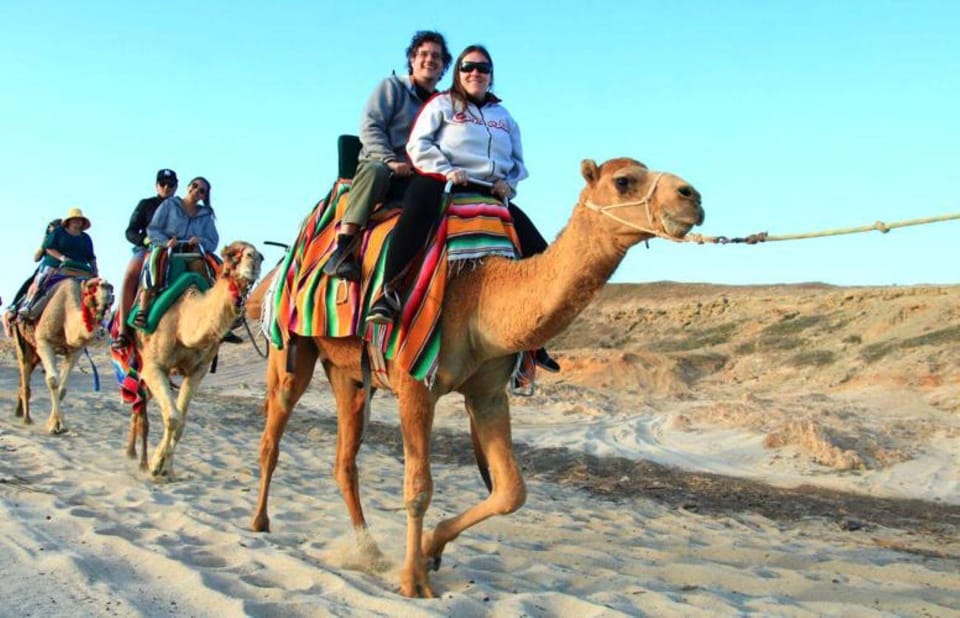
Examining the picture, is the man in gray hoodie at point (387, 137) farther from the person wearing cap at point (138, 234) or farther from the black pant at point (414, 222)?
the person wearing cap at point (138, 234)

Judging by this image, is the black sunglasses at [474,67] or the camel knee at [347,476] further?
the camel knee at [347,476]

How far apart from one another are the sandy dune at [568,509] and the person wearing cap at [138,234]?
5.61 ft

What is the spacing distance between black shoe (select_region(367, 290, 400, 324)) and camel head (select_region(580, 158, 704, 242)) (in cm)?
128

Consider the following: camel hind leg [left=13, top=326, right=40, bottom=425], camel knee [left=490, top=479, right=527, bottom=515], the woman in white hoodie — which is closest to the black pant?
the woman in white hoodie

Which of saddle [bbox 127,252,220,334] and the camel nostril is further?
saddle [bbox 127,252,220,334]

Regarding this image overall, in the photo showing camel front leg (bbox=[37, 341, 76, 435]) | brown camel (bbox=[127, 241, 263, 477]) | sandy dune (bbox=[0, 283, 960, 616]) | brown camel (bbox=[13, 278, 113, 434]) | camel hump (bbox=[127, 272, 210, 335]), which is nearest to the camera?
sandy dune (bbox=[0, 283, 960, 616])

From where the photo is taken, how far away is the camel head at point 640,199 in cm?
439

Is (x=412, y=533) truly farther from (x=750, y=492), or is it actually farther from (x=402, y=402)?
(x=750, y=492)

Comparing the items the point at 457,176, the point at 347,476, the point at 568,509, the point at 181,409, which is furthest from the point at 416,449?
the point at 181,409

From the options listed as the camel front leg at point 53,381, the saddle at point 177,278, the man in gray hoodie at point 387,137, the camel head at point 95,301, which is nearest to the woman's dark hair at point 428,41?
the man in gray hoodie at point 387,137

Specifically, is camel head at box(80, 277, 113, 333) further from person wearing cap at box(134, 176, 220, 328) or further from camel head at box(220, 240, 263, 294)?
camel head at box(220, 240, 263, 294)

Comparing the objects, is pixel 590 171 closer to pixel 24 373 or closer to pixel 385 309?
pixel 385 309

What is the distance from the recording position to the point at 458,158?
594 cm

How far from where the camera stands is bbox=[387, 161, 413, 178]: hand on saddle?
6.27 metres
